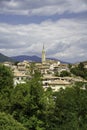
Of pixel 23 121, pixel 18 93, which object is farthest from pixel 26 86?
pixel 23 121

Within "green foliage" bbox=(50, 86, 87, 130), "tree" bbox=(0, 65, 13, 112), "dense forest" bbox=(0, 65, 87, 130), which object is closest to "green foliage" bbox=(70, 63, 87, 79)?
"tree" bbox=(0, 65, 13, 112)

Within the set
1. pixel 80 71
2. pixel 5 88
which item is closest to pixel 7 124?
pixel 5 88

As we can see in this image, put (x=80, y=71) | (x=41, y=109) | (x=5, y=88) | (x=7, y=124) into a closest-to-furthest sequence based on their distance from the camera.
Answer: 1. (x=7, y=124)
2. (x=41, y=109)
3. (x=5, y=88)
4. (x=80, y=71)

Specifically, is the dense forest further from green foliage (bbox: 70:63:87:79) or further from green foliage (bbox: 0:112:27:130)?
green foliage (bbox: 70:63:87:79)

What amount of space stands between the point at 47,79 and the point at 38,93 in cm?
6652

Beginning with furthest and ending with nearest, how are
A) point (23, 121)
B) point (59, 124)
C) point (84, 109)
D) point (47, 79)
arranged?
point (47, 79)
point (84, 109)
point (59, 124)
point (23, 121)

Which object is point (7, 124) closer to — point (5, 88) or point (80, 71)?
point (5, 88)

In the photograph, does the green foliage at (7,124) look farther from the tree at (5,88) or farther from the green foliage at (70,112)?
the tree at (5,88)

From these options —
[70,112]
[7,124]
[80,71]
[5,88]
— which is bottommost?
[7,124]

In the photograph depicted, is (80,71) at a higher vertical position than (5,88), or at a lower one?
higher

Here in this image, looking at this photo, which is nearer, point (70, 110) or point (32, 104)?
point (32, 104)

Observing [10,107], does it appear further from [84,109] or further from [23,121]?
[84,109]

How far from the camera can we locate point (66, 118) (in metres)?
37.6

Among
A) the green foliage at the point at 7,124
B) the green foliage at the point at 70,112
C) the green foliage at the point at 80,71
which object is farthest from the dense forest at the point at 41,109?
the green foliage at the point at 80,71
